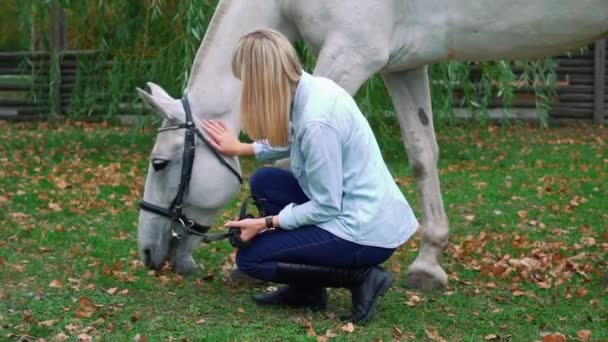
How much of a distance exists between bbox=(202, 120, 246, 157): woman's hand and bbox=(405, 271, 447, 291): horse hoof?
1.14 metres

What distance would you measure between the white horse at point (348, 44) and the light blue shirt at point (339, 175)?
0.68m

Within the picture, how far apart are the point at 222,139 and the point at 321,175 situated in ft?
2.86

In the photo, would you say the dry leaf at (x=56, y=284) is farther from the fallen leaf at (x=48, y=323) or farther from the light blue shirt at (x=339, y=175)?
the light blue shirt at (x=339, y=175)

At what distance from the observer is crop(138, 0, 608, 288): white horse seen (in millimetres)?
4852

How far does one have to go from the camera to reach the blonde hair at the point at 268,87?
411 cm

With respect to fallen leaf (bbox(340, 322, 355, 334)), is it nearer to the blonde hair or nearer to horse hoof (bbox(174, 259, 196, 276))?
the blonde hair

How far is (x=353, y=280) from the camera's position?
437 cm

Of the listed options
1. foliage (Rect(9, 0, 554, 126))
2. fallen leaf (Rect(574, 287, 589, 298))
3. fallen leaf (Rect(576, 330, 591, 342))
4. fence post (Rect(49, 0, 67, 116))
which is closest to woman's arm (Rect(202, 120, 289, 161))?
fallen leaf (Rect(576, 330, 591, 342))

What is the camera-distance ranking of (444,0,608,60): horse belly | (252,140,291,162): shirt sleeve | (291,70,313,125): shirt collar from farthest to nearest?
(444,0,608,60): horse belly
(252,140,291,162): shirt sleeve
(291,70,313,125): shirt collar

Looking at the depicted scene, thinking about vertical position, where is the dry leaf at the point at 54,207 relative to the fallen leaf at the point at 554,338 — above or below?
below

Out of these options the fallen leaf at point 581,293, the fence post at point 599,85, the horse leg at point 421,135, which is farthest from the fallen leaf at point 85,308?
the fence post at point 599,85

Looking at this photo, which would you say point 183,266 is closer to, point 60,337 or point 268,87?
point 60,337

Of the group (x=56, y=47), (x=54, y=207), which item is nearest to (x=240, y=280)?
(x=54, y=207)

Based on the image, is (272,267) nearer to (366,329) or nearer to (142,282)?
(366,329)
